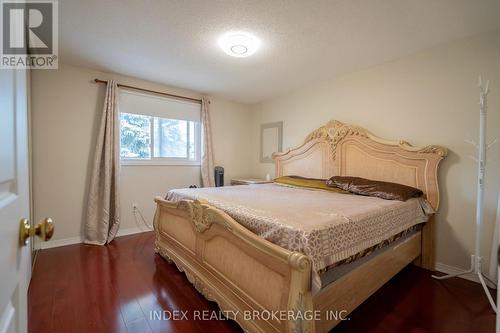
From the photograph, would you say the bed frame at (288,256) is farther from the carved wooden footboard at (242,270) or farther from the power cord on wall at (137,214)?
the power cord on wall at (137,214)

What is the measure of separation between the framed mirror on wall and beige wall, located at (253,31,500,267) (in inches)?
57.9

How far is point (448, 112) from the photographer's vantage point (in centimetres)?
227

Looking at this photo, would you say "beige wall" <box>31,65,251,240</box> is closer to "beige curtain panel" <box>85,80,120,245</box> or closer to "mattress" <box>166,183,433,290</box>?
"beige curtain panel" <box>85,80,120,245</box>

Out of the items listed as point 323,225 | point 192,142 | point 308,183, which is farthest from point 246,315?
point 192,142

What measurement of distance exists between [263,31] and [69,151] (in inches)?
108

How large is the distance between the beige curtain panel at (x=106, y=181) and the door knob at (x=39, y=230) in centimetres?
259

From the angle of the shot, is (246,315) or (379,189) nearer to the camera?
(246,315)

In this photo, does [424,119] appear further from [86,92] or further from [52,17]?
[86,92]

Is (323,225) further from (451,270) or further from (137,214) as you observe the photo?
(137,214)

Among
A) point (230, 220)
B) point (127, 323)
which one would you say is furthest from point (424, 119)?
point (127, 323)

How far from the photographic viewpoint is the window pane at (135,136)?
3324 millimetres

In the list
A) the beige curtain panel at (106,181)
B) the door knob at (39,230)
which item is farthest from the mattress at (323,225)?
the beige curtain panel at (106,181)

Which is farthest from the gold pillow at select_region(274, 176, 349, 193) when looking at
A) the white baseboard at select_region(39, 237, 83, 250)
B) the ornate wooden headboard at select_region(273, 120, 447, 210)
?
the white baseboard at select_region(39, 237, 83, 250)

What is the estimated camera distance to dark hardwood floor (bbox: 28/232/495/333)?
1.50 m
